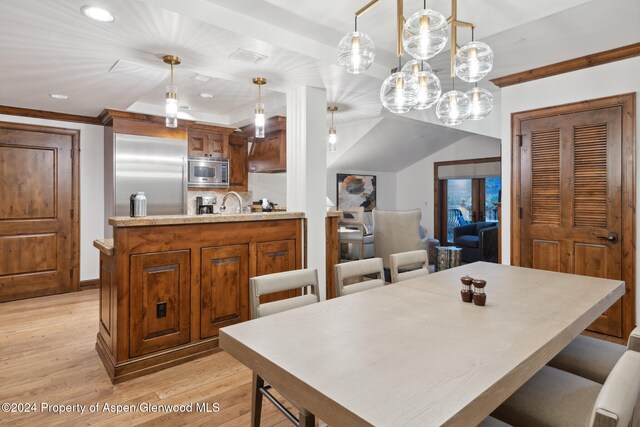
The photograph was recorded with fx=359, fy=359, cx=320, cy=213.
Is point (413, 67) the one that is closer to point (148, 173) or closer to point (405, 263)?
point (405, 263)

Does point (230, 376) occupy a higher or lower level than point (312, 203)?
lower

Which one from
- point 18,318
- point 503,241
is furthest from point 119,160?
point 503,241

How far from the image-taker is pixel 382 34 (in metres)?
2.70

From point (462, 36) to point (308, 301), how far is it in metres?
2.27

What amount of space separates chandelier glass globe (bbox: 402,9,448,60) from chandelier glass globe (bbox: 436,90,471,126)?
0.54m

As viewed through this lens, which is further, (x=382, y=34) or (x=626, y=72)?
(x=626, y=72)

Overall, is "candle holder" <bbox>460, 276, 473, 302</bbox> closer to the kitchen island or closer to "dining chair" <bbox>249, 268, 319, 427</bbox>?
"dining chair" <bbox>249, 268, 319, 427</bbox>

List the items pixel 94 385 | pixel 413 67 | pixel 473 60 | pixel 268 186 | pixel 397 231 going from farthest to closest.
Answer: pixel 268 186 < pixel 397 231 < pixel 94 385 < pixel 413 67 < pixel 473 60

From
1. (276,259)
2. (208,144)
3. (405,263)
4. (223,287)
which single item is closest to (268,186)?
(208,144)

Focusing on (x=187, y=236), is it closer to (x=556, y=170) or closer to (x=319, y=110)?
(x=319, y=110)

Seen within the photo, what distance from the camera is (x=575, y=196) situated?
324cm

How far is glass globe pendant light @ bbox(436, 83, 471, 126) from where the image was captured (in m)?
2.12

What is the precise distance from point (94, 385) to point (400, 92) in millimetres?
2636

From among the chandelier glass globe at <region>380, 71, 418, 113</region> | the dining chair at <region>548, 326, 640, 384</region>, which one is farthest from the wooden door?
the dining chair at <region>548, 326, 640, 384</region>
